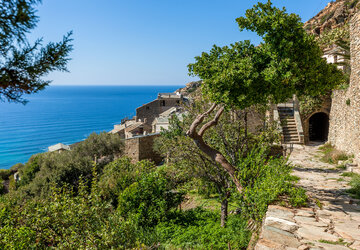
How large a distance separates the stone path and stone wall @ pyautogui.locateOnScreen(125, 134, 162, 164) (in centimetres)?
1456

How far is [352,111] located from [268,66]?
711 cm

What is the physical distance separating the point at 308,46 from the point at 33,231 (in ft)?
25.9

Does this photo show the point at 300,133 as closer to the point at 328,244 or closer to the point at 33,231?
the point at 328,244

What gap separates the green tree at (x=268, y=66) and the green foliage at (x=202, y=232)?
43.6 inches

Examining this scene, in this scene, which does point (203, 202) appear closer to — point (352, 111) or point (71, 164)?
point (352, 111)

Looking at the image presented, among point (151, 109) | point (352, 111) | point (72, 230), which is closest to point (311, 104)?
point (352, 111)

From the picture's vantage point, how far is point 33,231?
19.3ft

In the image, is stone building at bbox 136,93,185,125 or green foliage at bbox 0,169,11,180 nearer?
green foliage at bbox 0,169,11,180

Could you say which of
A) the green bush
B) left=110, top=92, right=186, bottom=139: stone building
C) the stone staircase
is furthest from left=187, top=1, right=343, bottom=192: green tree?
left=110, top=92, right=186, bottom=139: stone building

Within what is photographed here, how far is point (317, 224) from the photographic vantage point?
14.5 feet

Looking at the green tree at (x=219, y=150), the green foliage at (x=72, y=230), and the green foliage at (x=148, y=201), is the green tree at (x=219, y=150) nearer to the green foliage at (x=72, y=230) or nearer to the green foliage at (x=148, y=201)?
the green foliage at (x=148, y=201)

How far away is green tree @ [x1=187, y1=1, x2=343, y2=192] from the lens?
5.29 m

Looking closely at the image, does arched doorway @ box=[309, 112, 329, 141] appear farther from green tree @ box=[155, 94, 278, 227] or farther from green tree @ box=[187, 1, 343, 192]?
green tree @ box=[187, 1, 343, 192]

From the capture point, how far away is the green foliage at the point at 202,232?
5480 mm
